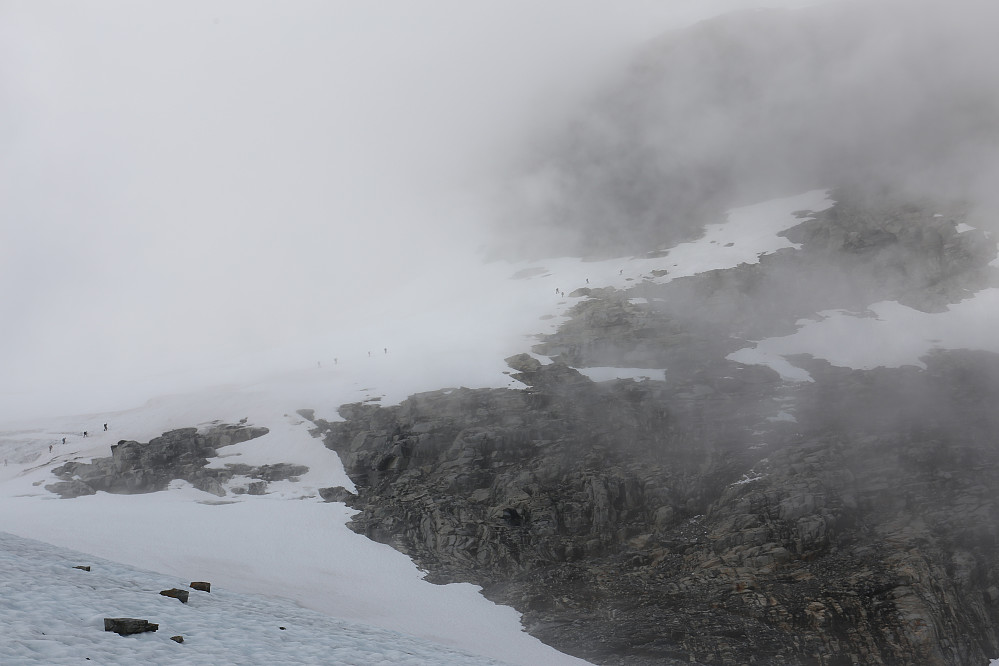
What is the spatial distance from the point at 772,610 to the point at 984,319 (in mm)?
47512

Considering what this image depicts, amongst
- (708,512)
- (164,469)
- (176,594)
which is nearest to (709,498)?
(708,512)

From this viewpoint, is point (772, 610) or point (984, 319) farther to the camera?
point (984, 319)

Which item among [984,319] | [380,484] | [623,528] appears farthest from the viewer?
[984,319]

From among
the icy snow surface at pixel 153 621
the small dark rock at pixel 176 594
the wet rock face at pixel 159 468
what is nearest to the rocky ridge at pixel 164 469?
the wet rock face at pixel 159 468

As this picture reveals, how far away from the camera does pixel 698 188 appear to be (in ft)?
374

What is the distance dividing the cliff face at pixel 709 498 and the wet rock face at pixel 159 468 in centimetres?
902

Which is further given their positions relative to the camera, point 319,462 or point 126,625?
point 319,462

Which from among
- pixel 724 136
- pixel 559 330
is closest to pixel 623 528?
pixel 559 330

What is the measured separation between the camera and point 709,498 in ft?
149

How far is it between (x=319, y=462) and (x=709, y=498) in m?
34.3

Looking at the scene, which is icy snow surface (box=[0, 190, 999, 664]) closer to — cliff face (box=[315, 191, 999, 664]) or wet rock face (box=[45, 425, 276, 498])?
wet rock face (box=[45, 425, 276, 498])

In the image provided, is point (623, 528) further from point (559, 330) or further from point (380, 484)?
point (559, 330)

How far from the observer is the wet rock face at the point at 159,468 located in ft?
Result: 167

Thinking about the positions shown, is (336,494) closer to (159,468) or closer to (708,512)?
(159,468)
